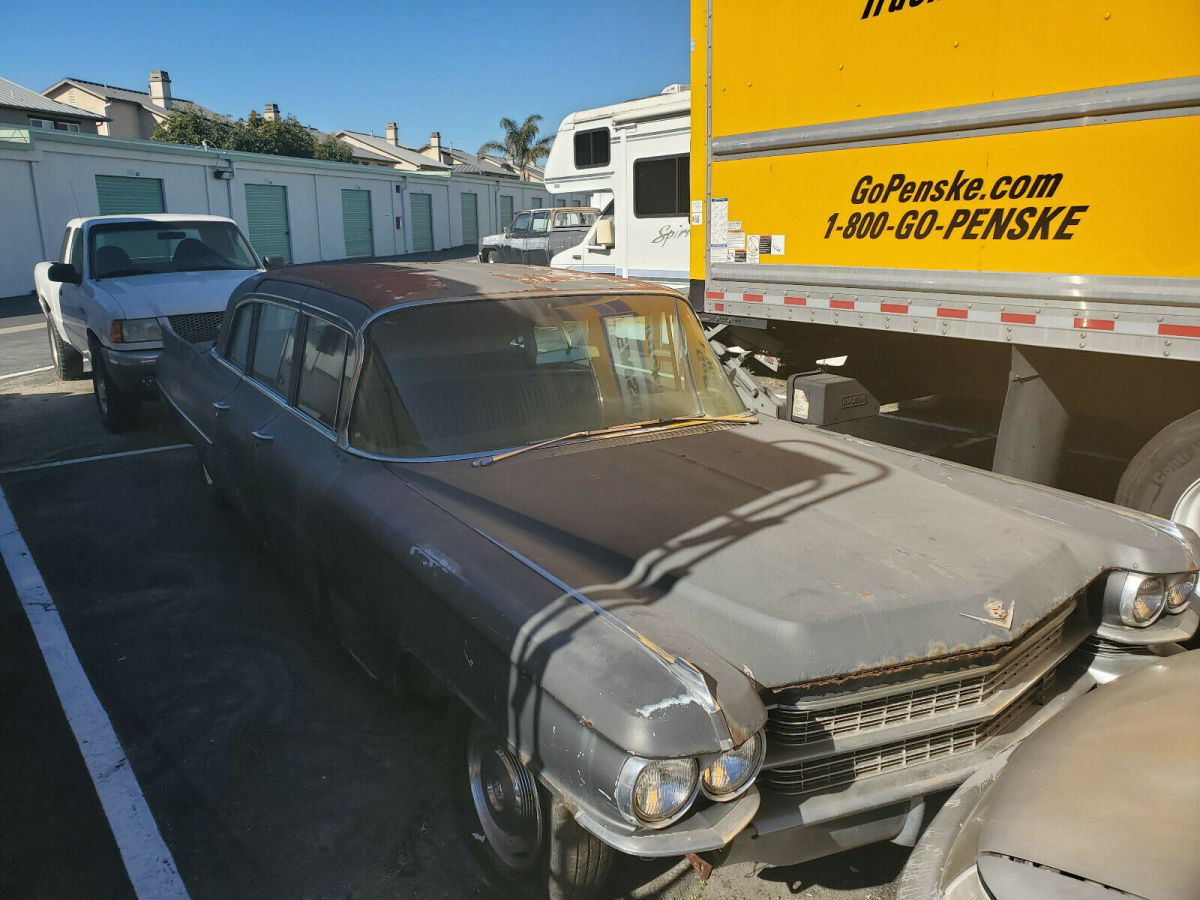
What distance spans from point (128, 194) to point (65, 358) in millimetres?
15922

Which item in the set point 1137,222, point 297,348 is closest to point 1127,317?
point 1137,222

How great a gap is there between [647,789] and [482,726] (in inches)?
28.9

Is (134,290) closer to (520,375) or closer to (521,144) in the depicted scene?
(520,375)

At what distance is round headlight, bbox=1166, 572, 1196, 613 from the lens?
2691 millimetres

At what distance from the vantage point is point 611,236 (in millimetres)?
9305

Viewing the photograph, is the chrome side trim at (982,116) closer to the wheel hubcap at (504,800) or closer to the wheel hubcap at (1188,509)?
the wheel hubcap at (1188,509)

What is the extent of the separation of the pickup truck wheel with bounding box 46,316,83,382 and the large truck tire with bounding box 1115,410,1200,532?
1029 centimetres

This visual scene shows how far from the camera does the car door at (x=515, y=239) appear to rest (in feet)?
66.1

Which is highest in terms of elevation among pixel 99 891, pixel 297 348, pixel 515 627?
pixel 297 348

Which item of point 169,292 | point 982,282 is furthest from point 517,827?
point 169,292

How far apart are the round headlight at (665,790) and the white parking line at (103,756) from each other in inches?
62.9

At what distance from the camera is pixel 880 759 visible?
7.19 ft

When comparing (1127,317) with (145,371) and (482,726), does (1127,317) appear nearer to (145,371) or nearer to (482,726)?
(482,726)

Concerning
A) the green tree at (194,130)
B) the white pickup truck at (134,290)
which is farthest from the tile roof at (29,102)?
the white pickup truck at (134,290)
